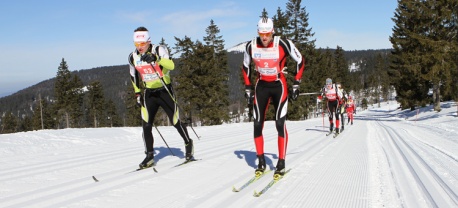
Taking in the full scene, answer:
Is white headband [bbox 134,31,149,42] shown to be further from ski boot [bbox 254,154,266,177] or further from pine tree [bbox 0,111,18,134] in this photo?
pine tree [bbox 0,111,18,134]

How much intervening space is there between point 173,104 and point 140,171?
4.94ft

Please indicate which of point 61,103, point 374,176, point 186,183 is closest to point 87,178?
point 186,183

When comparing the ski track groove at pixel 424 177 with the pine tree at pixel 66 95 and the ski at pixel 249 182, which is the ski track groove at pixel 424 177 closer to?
the ski at pixel 249 182

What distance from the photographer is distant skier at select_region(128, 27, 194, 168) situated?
6.11 m

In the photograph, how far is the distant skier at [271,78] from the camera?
551 centimetres

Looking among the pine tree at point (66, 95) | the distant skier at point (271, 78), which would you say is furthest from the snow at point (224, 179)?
the pine tree at point (66, 95)

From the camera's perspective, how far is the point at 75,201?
161 inches

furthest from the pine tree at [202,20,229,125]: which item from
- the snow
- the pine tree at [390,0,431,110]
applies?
the snow

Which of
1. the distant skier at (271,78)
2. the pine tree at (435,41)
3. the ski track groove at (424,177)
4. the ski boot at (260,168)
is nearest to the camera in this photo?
the ski track groove at (424,177)

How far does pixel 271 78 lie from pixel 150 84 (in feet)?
7.78

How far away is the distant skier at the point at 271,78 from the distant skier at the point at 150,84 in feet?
5.15

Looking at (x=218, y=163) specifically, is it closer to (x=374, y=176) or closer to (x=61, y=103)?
(x=374, y=176)

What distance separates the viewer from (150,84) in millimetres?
6500

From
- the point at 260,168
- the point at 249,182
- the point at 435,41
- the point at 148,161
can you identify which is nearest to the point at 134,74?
the point at 148,161
